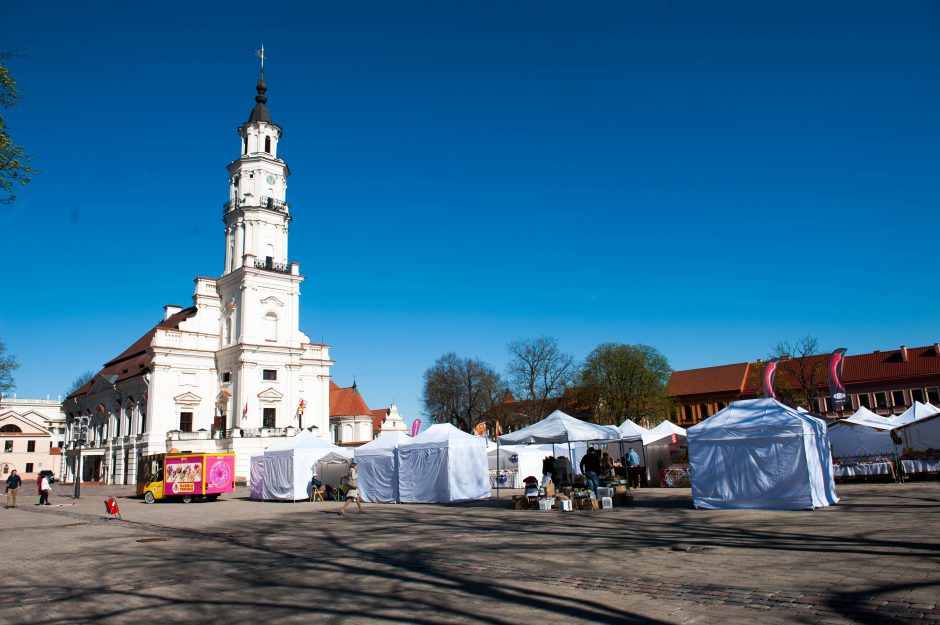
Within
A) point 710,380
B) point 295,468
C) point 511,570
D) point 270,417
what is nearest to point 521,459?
point 295,468

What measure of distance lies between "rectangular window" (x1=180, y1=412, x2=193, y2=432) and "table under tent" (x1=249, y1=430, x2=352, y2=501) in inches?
942

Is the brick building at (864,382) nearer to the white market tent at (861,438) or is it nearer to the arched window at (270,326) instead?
the white market tent at (861,438)

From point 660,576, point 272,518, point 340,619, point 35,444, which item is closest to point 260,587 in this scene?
point 340,619

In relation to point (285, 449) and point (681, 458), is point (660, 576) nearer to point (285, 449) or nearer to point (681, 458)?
point (681, 458)

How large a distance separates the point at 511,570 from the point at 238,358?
4693 centimetres

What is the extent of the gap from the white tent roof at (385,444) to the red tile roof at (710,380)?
181 ft

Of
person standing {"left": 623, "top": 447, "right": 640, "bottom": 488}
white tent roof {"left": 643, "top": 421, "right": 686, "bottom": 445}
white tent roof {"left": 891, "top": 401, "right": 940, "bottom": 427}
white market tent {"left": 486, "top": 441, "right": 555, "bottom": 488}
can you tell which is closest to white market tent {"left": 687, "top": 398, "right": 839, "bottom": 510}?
person standing {"left": 623, "top": 447, "right": 640, "bottom": 488}

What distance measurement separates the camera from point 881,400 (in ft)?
216

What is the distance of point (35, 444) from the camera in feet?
274

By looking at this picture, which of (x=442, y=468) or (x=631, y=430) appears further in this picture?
(x=631, y=430)

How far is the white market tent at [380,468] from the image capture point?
84.5ft

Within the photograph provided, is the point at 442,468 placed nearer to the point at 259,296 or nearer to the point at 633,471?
the point at 633,471

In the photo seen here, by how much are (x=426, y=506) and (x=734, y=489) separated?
1063cm

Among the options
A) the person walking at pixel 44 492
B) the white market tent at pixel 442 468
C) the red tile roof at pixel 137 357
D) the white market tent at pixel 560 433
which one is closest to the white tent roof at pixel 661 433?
the white market tent at pixel 442 468
